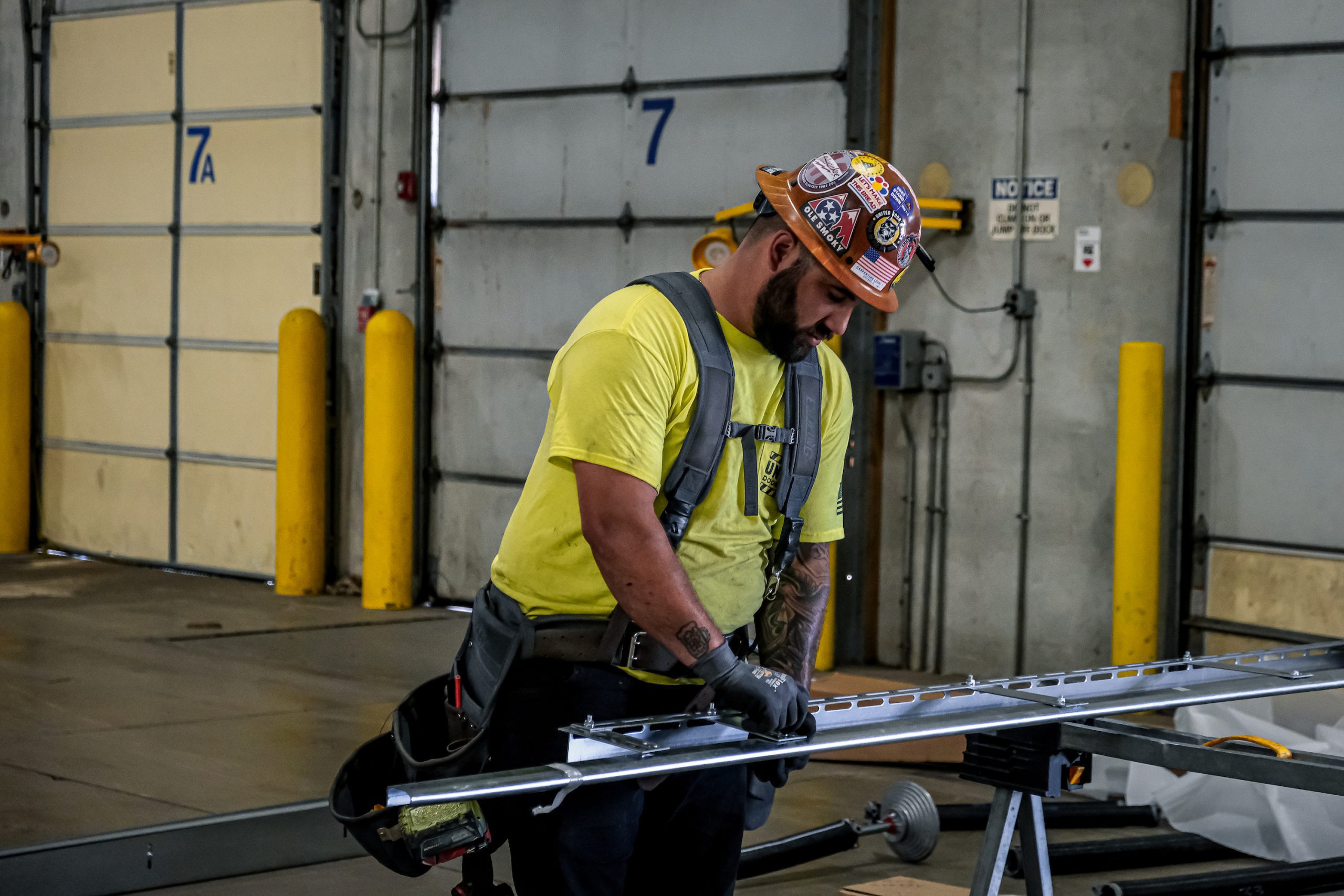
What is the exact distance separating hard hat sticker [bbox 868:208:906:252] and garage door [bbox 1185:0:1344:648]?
4601mm

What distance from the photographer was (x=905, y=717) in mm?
2801

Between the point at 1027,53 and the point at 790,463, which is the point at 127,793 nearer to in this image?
the point at 790,463

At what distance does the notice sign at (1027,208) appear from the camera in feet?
23.6

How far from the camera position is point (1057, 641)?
7.22 m

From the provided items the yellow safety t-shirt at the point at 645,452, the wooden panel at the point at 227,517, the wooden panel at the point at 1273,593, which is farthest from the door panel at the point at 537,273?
the yellow safety t-shirt at the point at 645,452

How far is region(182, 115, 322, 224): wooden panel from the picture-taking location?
998cm

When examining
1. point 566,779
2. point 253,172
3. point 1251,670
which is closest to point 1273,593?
point 1251,670

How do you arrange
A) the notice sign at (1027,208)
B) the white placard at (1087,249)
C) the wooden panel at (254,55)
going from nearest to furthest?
the white placard at (1087,249) < the notice sign at (1027,208) < the wooden panel at (254,55)

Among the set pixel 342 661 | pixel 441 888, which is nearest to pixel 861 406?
pixel 342 661

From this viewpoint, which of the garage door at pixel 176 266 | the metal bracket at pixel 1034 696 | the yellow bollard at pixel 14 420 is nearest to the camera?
the metal bracket at pixel 1034 696

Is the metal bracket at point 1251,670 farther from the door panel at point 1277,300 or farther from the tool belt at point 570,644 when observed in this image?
the door panel at point 1277,300

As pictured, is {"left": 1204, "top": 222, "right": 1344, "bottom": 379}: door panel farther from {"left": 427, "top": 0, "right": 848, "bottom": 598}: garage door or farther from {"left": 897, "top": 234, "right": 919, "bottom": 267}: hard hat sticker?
{"left": 897, "top": 234, "right": 919, "bottom": 267}: hard hat sticker

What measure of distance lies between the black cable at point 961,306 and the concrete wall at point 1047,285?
28 mm

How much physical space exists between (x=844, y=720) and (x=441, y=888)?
217 cm
